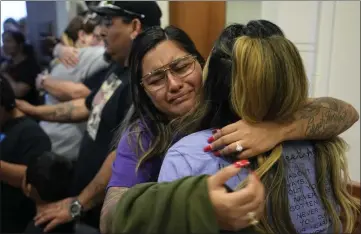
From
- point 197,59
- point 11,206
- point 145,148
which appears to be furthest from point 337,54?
point 11,206

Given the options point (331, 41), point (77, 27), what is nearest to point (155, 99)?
point (77, 27)

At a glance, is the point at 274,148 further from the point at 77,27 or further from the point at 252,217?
the point at 77,27

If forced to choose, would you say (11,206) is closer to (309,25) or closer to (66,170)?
(66,170)

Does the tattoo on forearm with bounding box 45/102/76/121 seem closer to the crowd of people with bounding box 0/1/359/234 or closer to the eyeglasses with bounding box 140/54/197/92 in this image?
the crowd of people with bounding box 0/1/359/234

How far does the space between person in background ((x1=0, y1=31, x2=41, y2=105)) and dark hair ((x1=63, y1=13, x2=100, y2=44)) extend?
10.4 inches

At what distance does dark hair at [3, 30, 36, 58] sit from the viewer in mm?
1582

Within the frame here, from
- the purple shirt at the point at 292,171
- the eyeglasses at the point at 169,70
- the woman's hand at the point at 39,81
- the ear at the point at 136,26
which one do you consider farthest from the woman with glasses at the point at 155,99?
the woman's hand at the point at 39,81

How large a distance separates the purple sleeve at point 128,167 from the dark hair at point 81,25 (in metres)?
1.11

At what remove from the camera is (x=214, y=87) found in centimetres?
81

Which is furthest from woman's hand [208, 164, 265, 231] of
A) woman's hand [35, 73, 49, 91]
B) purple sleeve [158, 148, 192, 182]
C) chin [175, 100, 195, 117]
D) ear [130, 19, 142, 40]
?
woman's hand [35, 73, 49, 91]

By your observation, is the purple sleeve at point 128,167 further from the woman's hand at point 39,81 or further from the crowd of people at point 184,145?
the woman's hand at point 39,81

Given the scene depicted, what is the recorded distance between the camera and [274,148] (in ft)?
2.58

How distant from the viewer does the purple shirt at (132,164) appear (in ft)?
3.18

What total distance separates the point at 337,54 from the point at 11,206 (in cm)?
181
